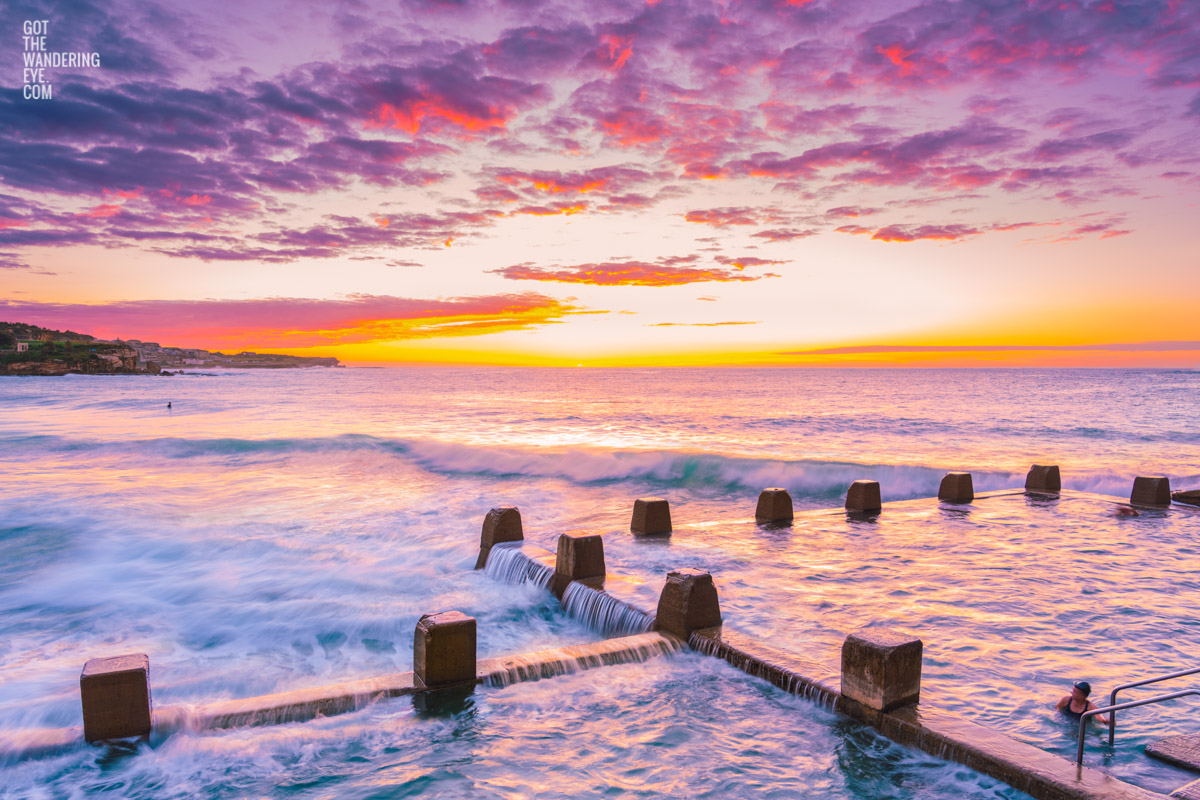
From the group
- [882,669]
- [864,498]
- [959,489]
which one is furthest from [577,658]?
[959,489]

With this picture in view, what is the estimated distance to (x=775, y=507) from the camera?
48.2 ft

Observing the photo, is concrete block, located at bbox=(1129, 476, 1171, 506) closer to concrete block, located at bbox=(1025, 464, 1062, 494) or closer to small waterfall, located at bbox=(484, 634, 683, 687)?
concrete block, located at bbox=(1025, 464, 1062, 494)

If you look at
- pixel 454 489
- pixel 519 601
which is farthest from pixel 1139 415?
pixel 519 601

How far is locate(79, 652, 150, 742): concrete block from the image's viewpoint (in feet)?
18.6

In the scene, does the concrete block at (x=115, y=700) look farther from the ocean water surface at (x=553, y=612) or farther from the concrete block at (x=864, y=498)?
the concrete block at (x=864, y=498)

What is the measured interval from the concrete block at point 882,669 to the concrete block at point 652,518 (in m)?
7.50

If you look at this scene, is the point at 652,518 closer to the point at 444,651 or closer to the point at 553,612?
the point at 553,612

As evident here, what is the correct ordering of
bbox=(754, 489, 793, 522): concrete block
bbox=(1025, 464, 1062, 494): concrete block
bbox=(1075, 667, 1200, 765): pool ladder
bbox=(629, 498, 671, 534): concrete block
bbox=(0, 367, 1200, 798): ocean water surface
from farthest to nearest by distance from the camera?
bbox=(1025, 464, 1062, 494): concrete block → bbox=(754, 489, 793, 522): concrete block → bbox=(629, 498, 671, 534): concrete block → bbox=(0, 367, 1200, 798): ocean water surface → bbox=(1075, 667, 1200, 765): pool ladder

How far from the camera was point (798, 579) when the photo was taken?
34.0 ft

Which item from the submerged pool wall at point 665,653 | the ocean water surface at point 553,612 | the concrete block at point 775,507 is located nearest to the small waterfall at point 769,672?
the submerged pool wall at point 665,653

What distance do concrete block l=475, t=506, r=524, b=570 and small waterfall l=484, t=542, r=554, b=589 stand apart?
16cm

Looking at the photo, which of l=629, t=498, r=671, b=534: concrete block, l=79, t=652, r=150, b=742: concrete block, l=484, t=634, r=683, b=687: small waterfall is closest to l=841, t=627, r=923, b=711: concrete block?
l=484, t=634, r=683, b=687: small waterfall

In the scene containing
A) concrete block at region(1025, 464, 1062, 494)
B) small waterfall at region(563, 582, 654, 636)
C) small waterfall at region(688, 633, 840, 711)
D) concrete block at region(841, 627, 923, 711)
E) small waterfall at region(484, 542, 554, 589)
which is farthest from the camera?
concrete block at region(1025, 464, 1062, 494)

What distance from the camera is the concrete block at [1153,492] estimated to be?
1639cm
